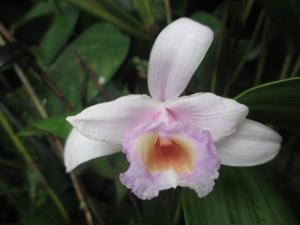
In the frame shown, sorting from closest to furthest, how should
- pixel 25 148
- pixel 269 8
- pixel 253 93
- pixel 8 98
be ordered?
pixel 253 93 < pixel 269 8 < pixel 25 148 < pixel 8 98

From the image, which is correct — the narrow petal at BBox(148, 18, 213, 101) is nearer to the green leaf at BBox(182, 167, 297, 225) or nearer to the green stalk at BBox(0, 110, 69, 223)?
the green leaf at BBox(182, 167, 297, 225)

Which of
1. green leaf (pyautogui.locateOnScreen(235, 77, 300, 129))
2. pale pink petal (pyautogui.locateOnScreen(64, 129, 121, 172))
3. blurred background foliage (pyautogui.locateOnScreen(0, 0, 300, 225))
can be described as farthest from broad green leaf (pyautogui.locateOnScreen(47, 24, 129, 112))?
green leaf (pyautogui.locateOnScreen(235, 77, 300, 129))

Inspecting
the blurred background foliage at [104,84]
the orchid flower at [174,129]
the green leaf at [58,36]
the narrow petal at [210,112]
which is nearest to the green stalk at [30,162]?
the blurred background foliage at [104,84]

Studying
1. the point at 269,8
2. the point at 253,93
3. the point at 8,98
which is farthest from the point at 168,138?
the point at 8,98

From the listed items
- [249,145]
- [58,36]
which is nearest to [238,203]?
[249,145]

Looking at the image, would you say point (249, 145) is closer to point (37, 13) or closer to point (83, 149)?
point (83, 149)

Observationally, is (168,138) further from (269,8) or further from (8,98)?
(8,98)
